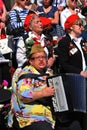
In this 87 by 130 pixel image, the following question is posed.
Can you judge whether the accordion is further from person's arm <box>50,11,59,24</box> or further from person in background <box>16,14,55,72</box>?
person's arm <box>50,11,59,24</box>

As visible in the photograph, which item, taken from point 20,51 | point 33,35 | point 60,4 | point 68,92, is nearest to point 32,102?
point 68,92

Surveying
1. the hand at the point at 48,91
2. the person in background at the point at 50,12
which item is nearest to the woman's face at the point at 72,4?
the person in background at the point at 50,12

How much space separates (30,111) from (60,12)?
4.21m

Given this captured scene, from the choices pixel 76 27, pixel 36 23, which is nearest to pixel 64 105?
pixel 76 27

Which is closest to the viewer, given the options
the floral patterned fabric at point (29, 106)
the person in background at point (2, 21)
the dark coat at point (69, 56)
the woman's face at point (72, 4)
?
the floral patterned fabric at point (29, 106)

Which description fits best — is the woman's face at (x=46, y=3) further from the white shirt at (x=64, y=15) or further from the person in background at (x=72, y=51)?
the person in background at (x=72, y=51)

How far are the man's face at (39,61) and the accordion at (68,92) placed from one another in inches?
12.8

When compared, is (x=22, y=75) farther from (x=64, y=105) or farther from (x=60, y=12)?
(x=60, y=12)

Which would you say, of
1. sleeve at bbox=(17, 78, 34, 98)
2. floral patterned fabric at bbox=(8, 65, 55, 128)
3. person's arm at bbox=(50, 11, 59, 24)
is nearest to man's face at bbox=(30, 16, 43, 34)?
person's arm at bbox=(50, 11, 59, 24)

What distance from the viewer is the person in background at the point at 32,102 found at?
4395mm

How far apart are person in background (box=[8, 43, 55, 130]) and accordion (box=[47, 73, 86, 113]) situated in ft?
0.24

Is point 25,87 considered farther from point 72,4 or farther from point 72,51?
point 72,4

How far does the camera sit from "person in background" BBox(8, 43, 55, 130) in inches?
173

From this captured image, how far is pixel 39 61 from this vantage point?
4.67 meters
